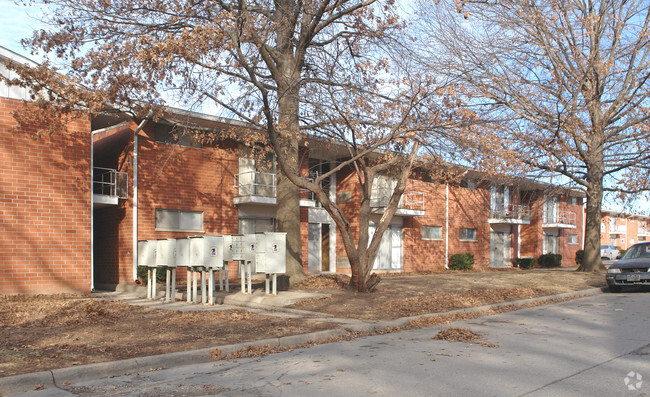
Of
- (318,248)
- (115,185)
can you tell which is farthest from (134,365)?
(318,248)

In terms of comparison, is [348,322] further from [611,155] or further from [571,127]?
[611,155]

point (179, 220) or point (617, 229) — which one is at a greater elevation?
point (179, 220)

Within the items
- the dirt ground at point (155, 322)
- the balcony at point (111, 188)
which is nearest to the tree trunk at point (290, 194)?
the dirt ground at point (155, 322)

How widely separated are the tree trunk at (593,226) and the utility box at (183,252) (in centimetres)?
1751

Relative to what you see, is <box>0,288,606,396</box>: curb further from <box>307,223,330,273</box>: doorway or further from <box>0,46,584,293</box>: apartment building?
<box>307,223,330,273</box>: doorway

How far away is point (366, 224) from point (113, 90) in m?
7.21

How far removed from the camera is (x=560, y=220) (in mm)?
42469

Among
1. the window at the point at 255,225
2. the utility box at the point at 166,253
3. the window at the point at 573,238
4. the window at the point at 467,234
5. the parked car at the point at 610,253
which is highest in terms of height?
the window at the point at 255,225

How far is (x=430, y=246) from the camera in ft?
106

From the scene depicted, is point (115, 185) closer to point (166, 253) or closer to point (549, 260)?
point (166, 253)

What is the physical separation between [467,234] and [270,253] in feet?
79.6

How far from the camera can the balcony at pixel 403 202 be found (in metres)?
28.3

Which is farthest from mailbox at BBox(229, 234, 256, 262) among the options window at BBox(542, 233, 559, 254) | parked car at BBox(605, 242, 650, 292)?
window at BBox(542, 233, 559, 254)

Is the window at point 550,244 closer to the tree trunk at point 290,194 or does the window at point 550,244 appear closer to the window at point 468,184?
the window at point 468,184
